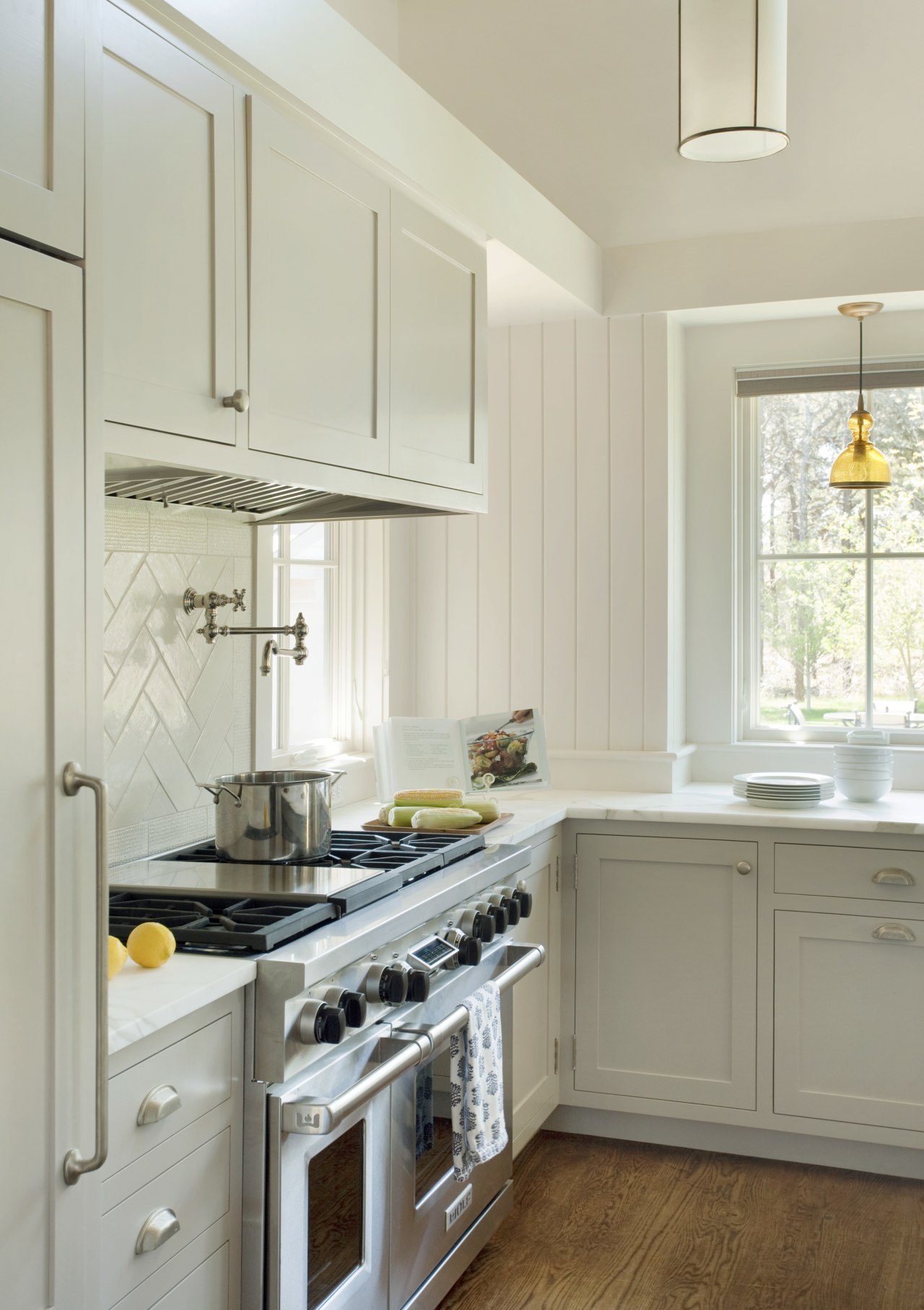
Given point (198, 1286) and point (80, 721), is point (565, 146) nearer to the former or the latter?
point (80, 721)

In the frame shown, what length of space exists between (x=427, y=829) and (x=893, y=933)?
1214 mm

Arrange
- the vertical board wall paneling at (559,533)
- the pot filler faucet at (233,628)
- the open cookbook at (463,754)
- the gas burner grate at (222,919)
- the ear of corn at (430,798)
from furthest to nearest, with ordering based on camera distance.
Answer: the vertical board wall paneling at (559,533) → the open cookbook at (463,754) → the ear of corn at (430,798) → the pot filler faucet at (233,628) → the gas burner grate at (222,919)

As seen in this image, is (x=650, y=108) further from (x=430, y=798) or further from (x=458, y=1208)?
(x=458, y=1208)

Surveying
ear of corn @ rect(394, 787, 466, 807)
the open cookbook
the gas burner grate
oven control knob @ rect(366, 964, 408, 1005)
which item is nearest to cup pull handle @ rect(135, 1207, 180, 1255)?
the gas burner grate

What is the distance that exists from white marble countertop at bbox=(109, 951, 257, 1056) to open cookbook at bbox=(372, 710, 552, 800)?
1.38 m

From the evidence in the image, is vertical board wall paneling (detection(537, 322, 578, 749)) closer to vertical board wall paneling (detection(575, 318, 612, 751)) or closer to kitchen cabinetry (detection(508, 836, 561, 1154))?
vertical board wall paneling (detection(575, 318, 612, 751))

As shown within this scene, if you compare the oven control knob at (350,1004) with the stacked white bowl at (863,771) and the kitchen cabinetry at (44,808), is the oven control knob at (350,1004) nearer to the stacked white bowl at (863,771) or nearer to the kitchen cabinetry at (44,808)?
the kitchen cabinetry at (44,808)

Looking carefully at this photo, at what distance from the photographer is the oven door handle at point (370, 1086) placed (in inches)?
65.3

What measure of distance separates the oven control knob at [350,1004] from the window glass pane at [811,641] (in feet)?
7.90

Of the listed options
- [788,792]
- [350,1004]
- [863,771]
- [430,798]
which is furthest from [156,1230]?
[863,771]

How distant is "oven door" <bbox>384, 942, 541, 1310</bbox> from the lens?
6.75 feet

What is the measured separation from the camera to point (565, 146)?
366 centimetres

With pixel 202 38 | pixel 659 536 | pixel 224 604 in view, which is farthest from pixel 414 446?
pixel 659 536

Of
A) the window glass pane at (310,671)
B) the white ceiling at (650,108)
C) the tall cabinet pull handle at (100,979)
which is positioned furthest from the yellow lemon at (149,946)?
the white ceiling at (650,108)
